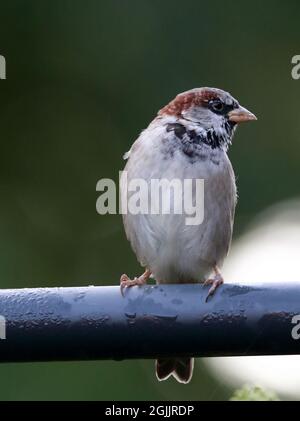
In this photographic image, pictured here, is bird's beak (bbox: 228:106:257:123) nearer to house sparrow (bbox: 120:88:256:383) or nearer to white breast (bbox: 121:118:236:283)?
house sparrow (bbox: 120:88:256:383)

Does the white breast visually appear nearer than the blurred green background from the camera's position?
Yes

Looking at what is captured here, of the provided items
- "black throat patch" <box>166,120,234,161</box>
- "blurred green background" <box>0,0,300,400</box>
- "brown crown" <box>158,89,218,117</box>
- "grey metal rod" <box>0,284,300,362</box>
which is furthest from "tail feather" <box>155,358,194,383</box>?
"grey metal rod" <box>0,284,300,362</box>

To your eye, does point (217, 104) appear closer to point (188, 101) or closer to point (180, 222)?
point (188, 101)

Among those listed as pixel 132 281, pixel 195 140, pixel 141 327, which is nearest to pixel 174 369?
pixel 132 281

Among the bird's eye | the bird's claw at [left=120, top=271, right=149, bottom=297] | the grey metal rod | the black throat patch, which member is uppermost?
the bird's eye

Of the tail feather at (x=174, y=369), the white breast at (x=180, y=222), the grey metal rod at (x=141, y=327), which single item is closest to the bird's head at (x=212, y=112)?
the white breast at (x=180, y=222)

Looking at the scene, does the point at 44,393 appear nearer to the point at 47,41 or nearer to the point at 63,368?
the point at 63,368

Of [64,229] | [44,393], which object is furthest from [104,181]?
[44,393]
